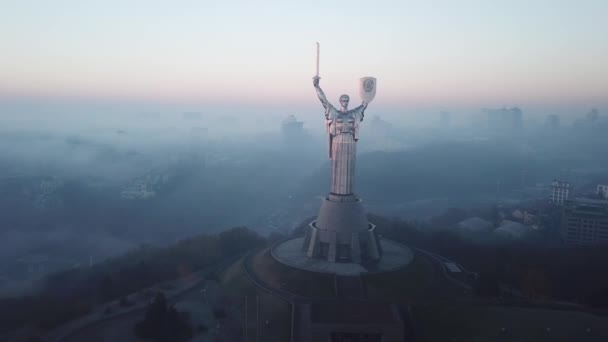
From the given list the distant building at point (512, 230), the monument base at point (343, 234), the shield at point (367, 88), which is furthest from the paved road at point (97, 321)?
the distant building at point (512, 230)

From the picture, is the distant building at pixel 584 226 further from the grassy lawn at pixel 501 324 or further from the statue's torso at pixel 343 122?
the statue's torso at pixel 343 122

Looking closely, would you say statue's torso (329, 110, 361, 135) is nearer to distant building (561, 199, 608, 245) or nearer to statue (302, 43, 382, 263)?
statue (302, 43, 382, 263)

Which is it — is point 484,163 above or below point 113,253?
above

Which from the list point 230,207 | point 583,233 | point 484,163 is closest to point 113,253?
point 230,207

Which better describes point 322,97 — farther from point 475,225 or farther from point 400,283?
point 475,225

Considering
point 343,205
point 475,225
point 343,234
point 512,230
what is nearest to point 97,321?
point 343,234

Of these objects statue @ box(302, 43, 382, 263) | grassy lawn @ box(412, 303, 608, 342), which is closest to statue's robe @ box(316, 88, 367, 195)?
statue @ box(302, 43, 382, 263)

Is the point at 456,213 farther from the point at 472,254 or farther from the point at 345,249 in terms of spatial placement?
the point at 345,249
